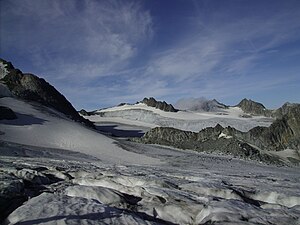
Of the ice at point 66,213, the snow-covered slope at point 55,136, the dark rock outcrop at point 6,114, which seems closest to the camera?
the ice at point 66,213

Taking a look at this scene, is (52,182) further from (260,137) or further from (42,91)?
(42,91)

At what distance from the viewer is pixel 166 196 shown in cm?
816

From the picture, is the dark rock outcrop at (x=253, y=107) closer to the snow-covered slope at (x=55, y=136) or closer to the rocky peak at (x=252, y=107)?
the rocky peak at (x=252, y=107)

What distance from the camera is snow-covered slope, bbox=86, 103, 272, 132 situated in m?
63.2

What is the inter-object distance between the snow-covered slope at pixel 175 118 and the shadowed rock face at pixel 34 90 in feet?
85.0

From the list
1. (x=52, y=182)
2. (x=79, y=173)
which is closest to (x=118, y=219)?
(x=52, y=182)

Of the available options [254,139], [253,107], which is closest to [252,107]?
[253,107]

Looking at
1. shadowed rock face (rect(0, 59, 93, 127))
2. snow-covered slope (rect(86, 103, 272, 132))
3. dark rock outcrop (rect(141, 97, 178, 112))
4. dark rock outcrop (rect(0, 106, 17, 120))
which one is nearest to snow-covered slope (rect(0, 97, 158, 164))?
dark rock outcrop (rect(0, 106, 17, 120))

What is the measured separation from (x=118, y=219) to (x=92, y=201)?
92 cm

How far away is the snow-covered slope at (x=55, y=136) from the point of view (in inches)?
911

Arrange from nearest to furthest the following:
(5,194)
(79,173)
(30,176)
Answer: (5,194) < (30,176) < (79,173)

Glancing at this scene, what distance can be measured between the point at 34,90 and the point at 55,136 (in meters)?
16.6

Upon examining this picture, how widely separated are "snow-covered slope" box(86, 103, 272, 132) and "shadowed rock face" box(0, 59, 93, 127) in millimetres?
25919

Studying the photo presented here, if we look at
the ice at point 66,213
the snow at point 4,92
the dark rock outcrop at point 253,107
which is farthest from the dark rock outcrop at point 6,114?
the dark rock outcrop at point 253,107
